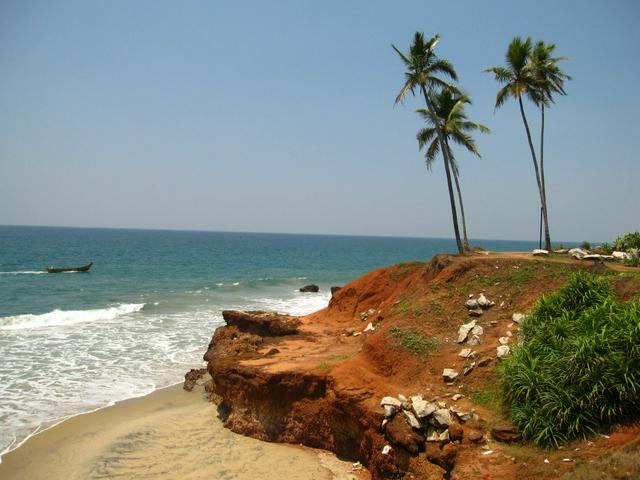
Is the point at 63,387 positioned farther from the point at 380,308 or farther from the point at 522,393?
the point at 522,393

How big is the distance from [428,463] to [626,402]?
3863mm

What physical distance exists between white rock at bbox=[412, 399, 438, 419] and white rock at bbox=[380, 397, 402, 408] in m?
0.37

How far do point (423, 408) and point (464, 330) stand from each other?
12.1 feet

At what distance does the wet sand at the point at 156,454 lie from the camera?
34.6 feet

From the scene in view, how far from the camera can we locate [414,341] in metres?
12.7

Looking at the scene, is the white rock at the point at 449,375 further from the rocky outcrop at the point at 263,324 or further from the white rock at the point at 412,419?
the rocky outcrop at the point at 263,324

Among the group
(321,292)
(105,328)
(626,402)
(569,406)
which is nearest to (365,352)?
(569,406)

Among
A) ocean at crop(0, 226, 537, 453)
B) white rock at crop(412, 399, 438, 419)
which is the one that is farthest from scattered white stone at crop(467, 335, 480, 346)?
ocean at crop(0, 226, 537, 453)

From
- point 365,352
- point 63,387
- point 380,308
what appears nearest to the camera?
point 365,352

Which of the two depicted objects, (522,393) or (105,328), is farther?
(105,328)

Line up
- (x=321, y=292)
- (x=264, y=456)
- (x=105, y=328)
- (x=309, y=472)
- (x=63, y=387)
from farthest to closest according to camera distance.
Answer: (x=321, y=292)
(x=105, y=328)
(x=63, y=387)
(x=264, y=456)
(x=309, y=472)

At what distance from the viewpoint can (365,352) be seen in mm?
12789

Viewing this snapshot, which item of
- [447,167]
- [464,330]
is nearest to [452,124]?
[447,167]

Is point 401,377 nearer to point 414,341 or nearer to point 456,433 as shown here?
point 414,341
